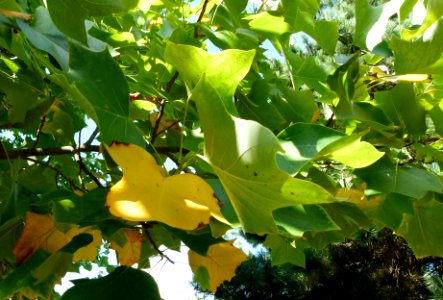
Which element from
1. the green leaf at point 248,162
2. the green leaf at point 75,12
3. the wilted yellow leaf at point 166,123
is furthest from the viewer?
the wilted yellow leaf at point 166,123

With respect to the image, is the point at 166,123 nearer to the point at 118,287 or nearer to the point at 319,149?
the point at 118,287

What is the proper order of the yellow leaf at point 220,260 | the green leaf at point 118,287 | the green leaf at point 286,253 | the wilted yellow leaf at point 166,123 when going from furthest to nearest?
the green leaf at point 286,253 → the wilted yellow leaf at point 166,123 → the yellow leaf at point 220,260 → the green leaf at point 118,287

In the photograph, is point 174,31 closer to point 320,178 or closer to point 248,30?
point 248,30

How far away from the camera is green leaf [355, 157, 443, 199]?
31.4 inches

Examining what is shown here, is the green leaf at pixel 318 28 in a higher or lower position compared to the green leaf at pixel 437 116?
higher

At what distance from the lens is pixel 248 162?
1.72ft

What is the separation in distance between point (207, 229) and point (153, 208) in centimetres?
19

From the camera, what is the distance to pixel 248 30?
93 cm

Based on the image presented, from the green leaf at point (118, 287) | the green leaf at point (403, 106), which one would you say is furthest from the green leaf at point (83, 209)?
the green leaf at point (403, 106)

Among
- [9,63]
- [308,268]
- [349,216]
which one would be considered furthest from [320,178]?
[308,268]

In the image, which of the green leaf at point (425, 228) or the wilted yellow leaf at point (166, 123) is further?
the wilted yellow leaf at point (166, 123)

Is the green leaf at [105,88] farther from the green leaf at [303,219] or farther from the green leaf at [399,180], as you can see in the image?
the green leaf at [399,180]

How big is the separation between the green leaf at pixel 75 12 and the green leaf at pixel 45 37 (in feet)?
0.21

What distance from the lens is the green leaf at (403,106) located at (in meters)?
0.87
